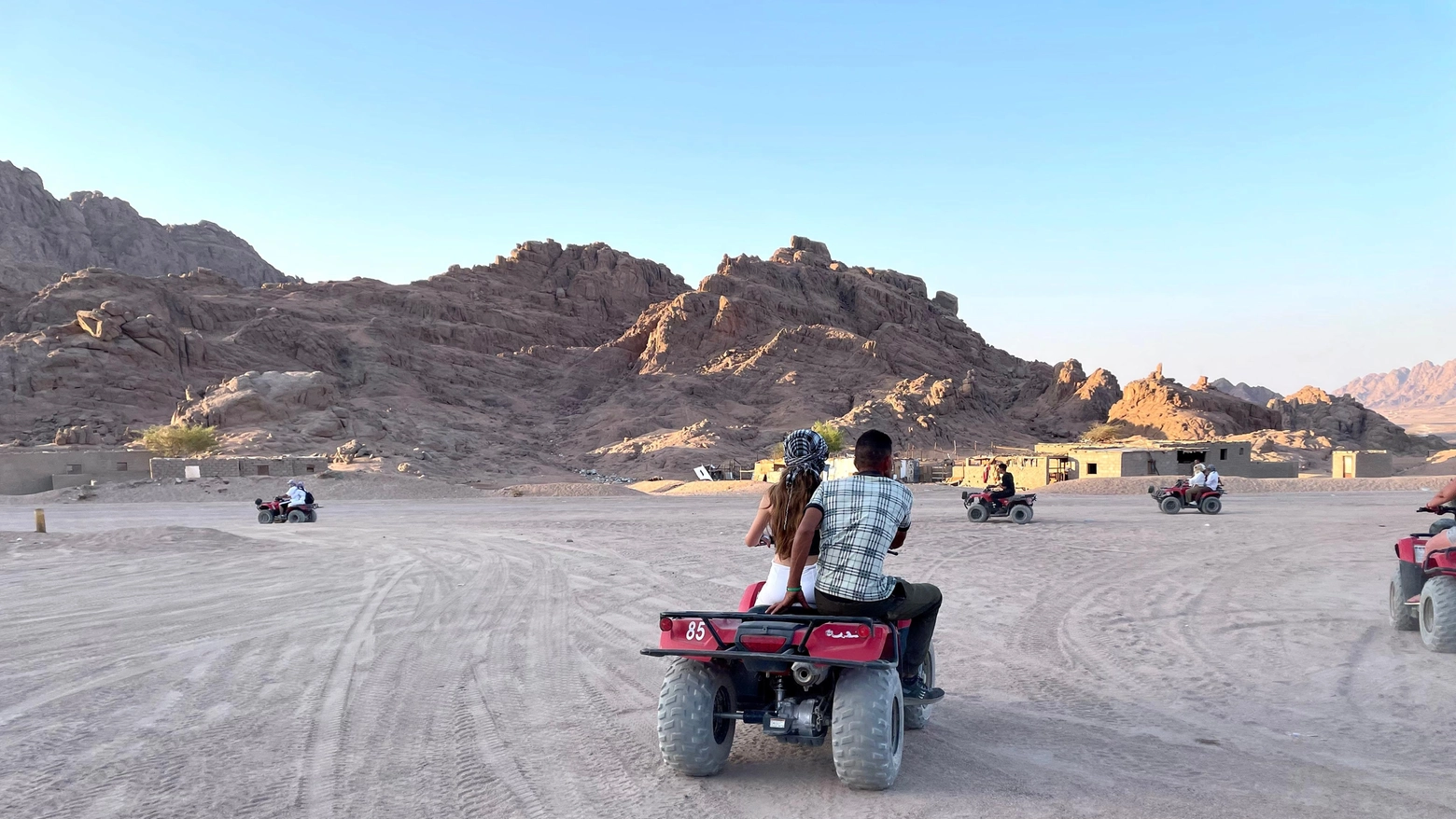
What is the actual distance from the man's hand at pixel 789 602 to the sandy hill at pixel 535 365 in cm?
5673

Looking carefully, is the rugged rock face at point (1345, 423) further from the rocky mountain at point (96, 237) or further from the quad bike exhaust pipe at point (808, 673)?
the rocky mountain at point (96, 237)

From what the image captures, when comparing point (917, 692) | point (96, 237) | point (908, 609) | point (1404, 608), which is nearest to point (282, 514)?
point (917, 692)

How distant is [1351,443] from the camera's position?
82562 mm

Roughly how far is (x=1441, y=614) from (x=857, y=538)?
20.9 feet

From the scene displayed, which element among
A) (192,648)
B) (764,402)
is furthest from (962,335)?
(192,648)

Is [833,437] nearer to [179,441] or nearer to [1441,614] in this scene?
[179,441]

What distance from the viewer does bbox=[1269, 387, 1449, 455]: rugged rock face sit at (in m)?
83.4

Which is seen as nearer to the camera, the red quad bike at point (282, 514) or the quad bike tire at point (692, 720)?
the quad bike tire at point (692, 720)

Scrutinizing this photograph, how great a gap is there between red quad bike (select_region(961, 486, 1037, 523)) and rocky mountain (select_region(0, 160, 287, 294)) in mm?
142703

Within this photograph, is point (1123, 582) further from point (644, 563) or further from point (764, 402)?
point (764, 402)

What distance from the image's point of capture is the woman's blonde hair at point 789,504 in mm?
5602

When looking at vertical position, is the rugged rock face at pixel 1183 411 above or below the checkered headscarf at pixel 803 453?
above

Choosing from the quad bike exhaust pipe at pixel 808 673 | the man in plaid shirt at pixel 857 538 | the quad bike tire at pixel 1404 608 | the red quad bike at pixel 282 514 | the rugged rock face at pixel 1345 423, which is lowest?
the red quad bike at pixel 282 514

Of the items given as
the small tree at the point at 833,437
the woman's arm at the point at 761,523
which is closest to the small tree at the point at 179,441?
the small tree at the point at 833,437
